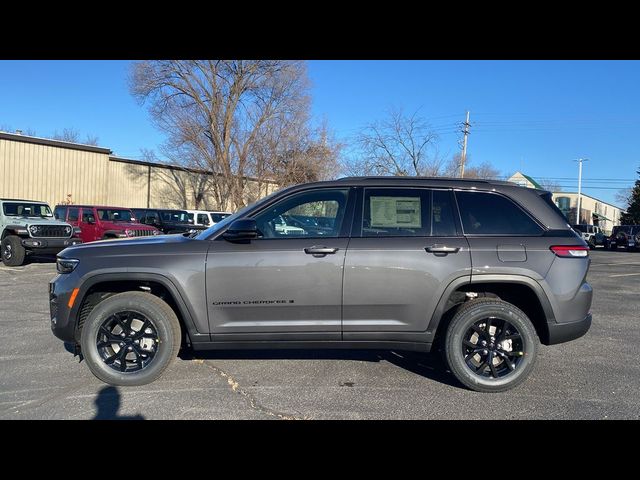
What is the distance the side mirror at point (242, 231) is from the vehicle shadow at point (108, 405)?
64.4 inches

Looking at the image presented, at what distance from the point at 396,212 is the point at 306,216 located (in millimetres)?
860

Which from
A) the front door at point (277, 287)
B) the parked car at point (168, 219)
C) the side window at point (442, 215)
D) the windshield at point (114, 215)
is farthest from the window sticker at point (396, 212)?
the parked car at point (168, 219)

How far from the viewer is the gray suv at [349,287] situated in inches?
158

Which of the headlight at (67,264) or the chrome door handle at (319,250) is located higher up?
the chrome door handle at (319,250)

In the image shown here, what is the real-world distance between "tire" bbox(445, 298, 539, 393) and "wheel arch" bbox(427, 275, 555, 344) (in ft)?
0.48

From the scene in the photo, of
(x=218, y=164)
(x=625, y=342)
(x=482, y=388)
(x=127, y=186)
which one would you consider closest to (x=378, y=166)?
(x=218, y=164)

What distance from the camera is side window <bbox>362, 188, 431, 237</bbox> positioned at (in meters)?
4.17

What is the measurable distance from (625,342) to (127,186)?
101 feet

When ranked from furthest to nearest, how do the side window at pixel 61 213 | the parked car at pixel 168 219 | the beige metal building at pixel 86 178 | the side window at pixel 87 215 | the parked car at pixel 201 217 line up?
Result: 1. the beige metal building at pixel 86 178
2. the parked car at pixel 201 217
3. the parked car at pixel 168 219
4. the side window at pixel 61 213
5. the side window at pixel 87 215

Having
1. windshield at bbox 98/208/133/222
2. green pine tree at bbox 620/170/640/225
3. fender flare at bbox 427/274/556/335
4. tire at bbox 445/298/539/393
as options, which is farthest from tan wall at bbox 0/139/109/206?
green pine tree at bbox 620/170/640/225

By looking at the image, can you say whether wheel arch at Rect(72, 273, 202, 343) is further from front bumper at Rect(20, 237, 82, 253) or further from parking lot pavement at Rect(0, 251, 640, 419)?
front bumper at Rect(20, 237, 82, 253)

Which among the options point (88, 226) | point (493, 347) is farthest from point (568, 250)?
point (88, 226)

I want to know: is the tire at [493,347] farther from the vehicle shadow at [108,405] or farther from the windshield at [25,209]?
the windshield at [25,209]
